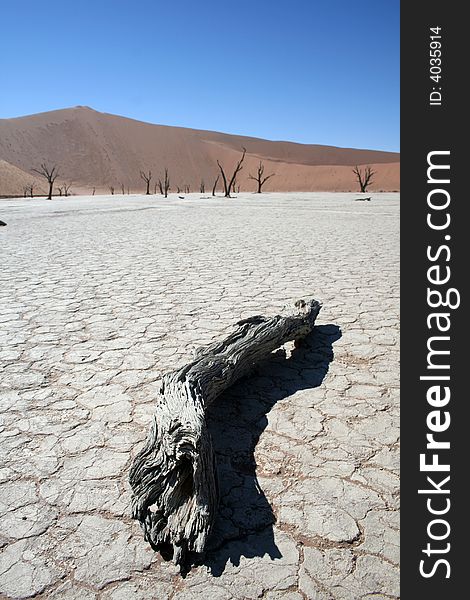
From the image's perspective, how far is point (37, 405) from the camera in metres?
2.81

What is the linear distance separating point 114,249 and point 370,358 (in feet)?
20.6

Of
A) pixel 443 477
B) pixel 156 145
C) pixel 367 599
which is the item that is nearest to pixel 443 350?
pixel 443 477

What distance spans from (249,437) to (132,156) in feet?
275

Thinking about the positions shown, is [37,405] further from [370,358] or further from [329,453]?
[370,358]

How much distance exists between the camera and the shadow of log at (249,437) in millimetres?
1828

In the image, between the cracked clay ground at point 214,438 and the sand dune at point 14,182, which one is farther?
the sand dune at point 14,182

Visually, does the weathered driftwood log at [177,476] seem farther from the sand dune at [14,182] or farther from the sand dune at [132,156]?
the sand dune at [132,156]

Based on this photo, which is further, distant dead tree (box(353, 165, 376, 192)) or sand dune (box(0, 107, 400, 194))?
sand dune (box(0, 107, 400, 194))

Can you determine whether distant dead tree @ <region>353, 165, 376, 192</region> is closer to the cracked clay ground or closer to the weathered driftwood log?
the cracked clay ground

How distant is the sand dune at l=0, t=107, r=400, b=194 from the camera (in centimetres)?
A: 7081

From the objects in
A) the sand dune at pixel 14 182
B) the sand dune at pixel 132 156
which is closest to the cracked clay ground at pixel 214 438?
the sand dune at pixel 14 182

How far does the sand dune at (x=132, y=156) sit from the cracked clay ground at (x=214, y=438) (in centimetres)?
6252

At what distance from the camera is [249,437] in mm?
2541

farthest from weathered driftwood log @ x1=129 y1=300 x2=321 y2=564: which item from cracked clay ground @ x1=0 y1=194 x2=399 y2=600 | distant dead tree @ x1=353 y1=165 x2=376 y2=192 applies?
distant dead tree @ x1=353 y1=165 x2=376 y2=192
